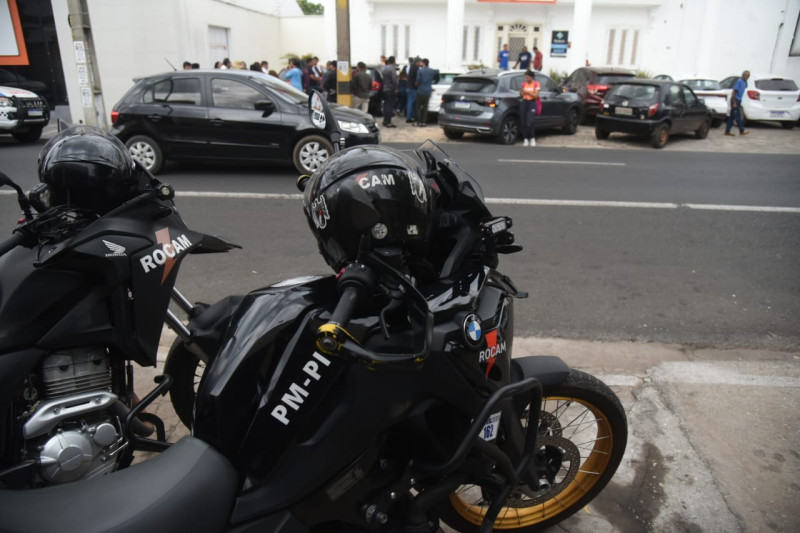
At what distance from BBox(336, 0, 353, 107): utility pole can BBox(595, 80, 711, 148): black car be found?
20.2ft

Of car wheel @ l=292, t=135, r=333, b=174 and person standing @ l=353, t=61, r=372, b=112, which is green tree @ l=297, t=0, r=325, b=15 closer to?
person standing @ l=353, t=61, r=372, b=112

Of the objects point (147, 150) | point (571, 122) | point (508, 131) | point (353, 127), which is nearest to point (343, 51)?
point (508, 131)

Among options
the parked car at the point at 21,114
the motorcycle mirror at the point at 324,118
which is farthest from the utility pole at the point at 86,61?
the motorcycle mirror at the point at 324,118

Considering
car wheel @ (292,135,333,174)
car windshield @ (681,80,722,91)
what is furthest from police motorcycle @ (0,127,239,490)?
car windshield @ (681,80,722,91)

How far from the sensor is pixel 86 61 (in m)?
13.0

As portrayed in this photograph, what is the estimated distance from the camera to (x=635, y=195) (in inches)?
331

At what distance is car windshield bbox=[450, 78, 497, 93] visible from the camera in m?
13.5

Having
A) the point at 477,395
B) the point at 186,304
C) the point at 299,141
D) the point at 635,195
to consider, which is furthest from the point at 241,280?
the point at 635,195

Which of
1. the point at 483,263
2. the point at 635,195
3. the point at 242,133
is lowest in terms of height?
the point at 635,195

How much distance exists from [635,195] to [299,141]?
5101 millimetres

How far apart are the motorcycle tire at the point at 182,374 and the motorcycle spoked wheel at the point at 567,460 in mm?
1208

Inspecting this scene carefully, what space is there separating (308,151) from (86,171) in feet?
23.6

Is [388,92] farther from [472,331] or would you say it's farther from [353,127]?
[472,331]

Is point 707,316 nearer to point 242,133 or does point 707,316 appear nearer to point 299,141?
point 299,141
